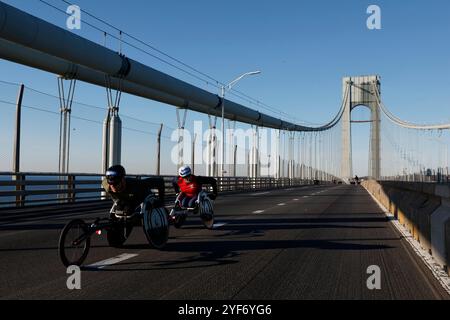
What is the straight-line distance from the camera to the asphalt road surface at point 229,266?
17.1 feet

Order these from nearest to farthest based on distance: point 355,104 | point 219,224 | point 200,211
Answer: point 200,211
point 219,224
point 355,104

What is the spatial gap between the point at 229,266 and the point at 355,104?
362ft

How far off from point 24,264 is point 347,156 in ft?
333

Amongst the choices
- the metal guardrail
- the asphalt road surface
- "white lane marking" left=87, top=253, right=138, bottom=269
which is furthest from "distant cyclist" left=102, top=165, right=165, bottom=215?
the metal guardrail

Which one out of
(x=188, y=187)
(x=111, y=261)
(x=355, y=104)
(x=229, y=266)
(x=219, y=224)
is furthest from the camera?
(x=355, y=104)

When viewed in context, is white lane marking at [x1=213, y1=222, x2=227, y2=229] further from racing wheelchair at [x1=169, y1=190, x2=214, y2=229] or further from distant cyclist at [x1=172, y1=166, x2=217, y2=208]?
distant cyclist at [x1=172, y1=166, x2=217, y2=208]

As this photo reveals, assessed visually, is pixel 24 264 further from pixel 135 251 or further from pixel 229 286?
pixel 229 286

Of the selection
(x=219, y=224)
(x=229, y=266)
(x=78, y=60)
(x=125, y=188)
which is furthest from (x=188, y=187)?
(x=78, y=60)

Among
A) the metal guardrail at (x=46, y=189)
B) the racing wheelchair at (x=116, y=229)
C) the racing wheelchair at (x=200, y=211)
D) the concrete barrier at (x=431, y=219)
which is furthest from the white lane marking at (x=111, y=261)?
the metal guardrail at (x=46, y=189)

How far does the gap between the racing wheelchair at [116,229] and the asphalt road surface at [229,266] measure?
19 cm

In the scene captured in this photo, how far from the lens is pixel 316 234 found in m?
10.1

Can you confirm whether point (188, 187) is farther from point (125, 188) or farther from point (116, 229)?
point (125, 188)

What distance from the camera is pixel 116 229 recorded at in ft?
25.4

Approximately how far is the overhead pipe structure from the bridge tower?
65408 millimetres
